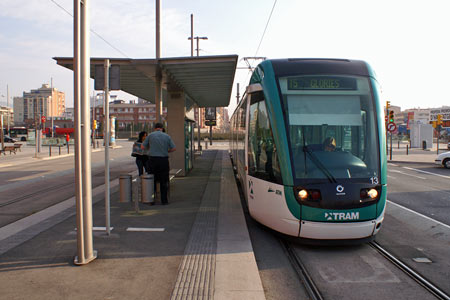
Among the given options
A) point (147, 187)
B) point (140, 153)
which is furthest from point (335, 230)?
point (140, 153)

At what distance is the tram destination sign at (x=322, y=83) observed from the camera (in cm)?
599

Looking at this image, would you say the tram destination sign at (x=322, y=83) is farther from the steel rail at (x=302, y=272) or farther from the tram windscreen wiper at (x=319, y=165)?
the steel rail at (x=302, y=272)

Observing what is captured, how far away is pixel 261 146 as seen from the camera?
251 inches

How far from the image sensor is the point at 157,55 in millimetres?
13070

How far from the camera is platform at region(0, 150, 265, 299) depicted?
390cm

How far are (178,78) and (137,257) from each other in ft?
29.0

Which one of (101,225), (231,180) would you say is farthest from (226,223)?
(231,180)

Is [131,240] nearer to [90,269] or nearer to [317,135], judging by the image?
[90,269]

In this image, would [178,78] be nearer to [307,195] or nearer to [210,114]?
[307,195]

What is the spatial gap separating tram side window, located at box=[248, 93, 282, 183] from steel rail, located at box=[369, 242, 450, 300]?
1.87 m

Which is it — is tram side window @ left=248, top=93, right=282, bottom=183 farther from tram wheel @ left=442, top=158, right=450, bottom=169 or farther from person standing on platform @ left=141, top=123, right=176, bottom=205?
tram wheel @ left=442, top=158, right=450, bottom=169

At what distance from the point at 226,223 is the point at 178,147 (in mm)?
7710

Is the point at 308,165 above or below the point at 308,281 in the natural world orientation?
above

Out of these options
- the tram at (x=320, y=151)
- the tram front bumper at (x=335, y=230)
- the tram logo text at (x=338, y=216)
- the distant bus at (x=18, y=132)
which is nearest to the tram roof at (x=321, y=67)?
the tram at (x=320, y=151)
